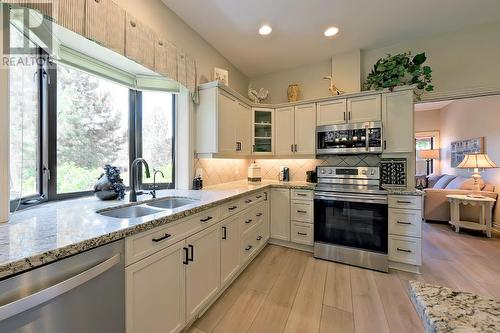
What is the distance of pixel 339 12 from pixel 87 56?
2.54 metres

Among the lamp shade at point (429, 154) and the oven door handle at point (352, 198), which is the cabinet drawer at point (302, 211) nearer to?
the oven door handle at point (352, 198)

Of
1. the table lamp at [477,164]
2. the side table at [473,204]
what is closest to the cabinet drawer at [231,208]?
the side table at [473,204]

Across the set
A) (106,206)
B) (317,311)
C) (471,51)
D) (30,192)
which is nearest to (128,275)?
(106,206)

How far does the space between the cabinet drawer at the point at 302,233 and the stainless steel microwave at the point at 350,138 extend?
3.51ft

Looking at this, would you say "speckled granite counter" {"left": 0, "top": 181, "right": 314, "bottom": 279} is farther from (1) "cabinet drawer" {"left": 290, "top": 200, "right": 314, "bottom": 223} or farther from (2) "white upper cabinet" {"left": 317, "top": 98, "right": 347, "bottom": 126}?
(2) "white upper cabinet" {"left": 317, "top": 98, "right": 347, "bottom": 126}

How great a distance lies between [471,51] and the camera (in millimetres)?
2611

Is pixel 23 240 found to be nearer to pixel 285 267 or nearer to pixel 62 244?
pixel 62 244

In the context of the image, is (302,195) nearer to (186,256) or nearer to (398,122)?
(398,122)

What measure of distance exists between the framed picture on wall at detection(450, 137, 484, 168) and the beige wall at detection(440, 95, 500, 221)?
0.33 feet

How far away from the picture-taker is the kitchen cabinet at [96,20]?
140cm

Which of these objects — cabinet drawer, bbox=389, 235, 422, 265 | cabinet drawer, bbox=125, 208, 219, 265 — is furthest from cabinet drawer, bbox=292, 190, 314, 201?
cabinet drawer, bbox=125, 208, 219, 265

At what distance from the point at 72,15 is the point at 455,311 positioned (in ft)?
7.29

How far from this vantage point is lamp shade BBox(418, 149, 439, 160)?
610 centimetres

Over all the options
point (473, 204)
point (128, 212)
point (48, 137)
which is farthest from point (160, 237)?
point (473, 204)
